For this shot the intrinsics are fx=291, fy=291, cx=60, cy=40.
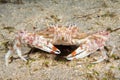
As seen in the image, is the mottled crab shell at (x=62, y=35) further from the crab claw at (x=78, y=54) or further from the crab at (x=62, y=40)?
the crab claw at (x=78, y=54)

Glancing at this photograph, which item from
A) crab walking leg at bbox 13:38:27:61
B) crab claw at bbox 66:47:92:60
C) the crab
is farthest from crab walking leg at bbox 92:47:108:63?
crab walking leg at bbox 13:38:27:61

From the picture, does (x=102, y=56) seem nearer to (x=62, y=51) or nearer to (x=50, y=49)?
→ (x=62, y=51)

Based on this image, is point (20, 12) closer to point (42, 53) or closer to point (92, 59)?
point (42, 53)

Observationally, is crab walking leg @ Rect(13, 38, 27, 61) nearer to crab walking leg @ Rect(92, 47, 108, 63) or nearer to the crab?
the crab

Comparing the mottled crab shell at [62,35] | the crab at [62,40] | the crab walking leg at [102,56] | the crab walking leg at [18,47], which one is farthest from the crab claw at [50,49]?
the crab walking leg at [102,56]


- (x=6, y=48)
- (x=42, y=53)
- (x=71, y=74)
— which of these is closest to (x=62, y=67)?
(x=71, y=74)

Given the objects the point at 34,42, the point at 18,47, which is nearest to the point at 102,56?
the point at 34,42

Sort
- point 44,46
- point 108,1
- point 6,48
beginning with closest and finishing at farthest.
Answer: point 44,46
point 6,48
point 108,1
